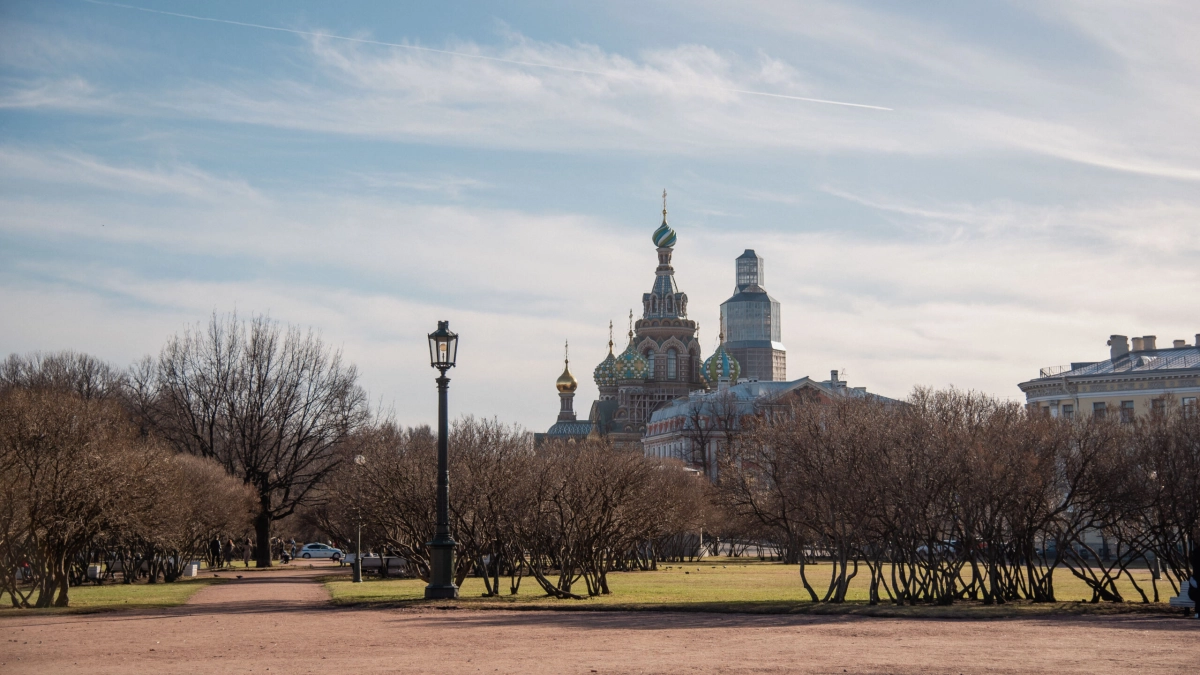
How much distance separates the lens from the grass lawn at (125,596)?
1184 inches

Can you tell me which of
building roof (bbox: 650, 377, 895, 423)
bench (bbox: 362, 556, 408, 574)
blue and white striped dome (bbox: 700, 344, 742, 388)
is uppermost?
blue and white striped dome (bbox: 700, 344, 742, 388)

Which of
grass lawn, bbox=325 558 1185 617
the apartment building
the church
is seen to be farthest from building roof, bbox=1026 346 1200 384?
the church

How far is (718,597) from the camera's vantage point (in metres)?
34.5

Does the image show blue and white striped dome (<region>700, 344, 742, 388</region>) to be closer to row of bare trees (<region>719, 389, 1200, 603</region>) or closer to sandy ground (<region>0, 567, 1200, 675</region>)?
row of bare trees (<region>719, 389, 1200, 603</region>)

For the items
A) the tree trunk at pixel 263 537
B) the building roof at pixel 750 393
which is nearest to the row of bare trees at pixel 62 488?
the tree trunk at pixel 263 537

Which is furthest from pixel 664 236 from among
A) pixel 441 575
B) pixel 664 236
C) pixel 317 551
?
pixel 441 575

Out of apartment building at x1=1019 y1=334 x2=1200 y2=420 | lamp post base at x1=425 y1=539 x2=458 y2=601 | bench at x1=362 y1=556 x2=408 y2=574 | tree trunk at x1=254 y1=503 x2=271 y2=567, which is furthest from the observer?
apartment building at x1=1019 y1=334 x2=1200 y2=420

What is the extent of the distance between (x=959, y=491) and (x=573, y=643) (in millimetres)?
12752

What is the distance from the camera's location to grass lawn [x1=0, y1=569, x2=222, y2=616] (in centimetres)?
3007

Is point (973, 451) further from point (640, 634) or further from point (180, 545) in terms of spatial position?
point (180, 545)

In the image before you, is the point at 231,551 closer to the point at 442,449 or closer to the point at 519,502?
the point at 519,502

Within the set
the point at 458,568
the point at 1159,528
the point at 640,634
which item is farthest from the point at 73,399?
the point at 1159,528

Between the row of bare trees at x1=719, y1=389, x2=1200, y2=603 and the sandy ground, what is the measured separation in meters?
4.19

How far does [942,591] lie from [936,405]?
5.26m
